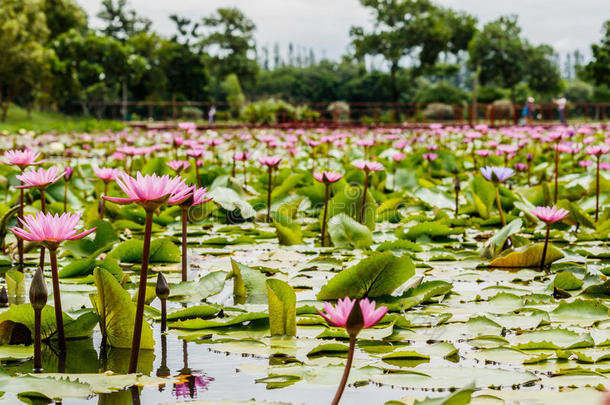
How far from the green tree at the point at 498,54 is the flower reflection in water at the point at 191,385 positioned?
1412 inches

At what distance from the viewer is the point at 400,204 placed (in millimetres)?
3125

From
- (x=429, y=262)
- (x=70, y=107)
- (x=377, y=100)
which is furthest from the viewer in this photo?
(x=377, y=100)

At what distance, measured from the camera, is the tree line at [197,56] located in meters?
26.2

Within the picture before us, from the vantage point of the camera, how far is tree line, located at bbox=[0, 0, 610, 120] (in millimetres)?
26156

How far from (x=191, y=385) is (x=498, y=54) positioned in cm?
3655

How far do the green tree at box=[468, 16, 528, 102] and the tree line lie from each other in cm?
5

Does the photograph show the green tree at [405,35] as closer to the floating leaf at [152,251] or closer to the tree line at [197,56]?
the tree line at [197,56]

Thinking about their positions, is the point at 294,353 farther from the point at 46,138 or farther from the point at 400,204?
the point at 46,138

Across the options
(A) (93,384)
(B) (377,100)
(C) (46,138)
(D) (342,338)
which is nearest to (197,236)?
(D) (342,338)

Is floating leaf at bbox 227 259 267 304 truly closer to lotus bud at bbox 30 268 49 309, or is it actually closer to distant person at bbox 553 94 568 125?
lotus bud at bbox 30 268 49 309

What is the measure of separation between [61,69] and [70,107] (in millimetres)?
8997

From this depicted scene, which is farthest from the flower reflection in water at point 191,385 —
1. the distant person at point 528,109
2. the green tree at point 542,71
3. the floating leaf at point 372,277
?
the green tree at point 542,71

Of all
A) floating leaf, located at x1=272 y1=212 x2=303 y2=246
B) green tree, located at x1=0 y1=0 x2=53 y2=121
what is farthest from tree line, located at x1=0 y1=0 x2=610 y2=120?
floating leaf, located at x1=272 y1=212 x2=303 y2=246

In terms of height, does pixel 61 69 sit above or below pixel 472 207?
above
